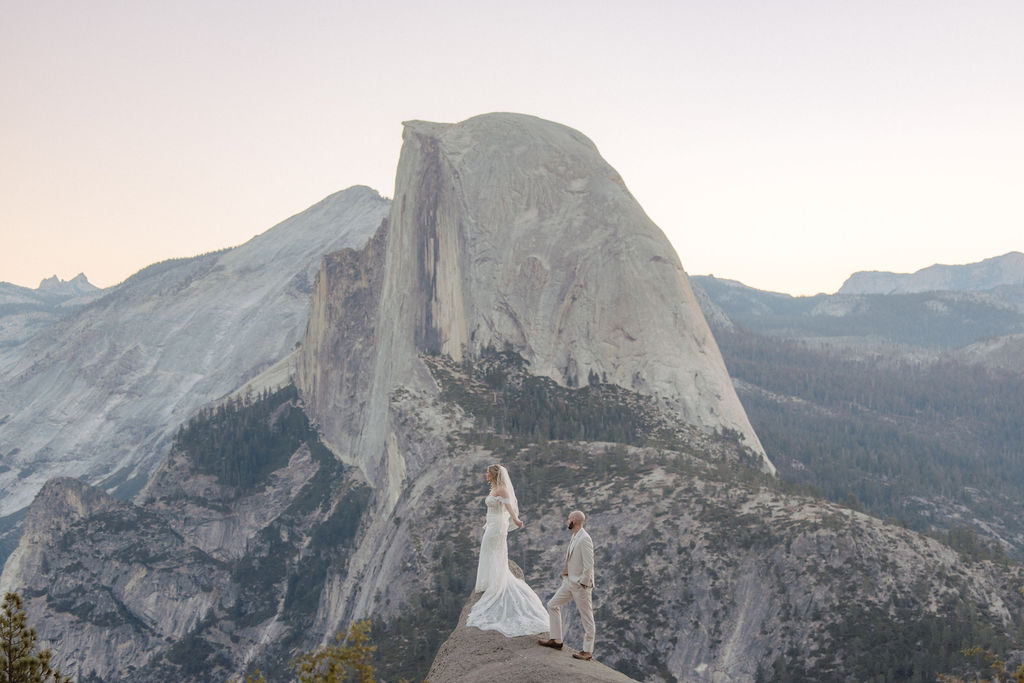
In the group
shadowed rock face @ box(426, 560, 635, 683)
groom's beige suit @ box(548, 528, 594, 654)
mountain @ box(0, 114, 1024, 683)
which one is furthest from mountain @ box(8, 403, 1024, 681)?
groom's beige suit @ box(548, 528, 594, 654)

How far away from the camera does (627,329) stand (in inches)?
4338

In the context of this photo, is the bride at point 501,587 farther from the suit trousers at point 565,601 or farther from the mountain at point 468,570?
the suit trousers at point 565,601

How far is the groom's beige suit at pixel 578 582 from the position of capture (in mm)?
20828

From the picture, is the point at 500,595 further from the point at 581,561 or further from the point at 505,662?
the point at 581,561

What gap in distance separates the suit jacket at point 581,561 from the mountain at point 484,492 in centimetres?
3638

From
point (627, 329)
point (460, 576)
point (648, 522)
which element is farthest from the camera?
point (627, 329)

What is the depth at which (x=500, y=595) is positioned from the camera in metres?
23.0

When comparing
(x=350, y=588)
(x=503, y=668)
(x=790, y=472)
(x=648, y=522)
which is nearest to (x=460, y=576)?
(x=648, y=522)

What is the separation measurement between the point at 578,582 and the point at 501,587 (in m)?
2.80

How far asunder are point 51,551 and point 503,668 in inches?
4684

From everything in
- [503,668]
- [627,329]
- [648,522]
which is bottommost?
[648,522]

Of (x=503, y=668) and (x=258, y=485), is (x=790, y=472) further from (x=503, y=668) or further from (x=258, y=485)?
(x=503, y=668)

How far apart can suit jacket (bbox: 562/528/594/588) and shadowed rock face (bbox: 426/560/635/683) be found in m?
1.65

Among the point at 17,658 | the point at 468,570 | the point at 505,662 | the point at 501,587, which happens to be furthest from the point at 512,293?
the point at 17,658
